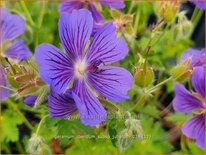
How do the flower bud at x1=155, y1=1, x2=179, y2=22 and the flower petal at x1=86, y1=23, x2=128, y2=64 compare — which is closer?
the flower petal at x1=86, y1=23, x2=128, y2=64

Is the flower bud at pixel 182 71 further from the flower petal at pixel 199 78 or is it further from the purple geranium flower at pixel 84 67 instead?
the purple geranium flower at pixel 84 67

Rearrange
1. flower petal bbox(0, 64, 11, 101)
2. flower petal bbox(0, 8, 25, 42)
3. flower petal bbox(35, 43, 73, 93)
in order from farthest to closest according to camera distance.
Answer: flower petal bbox(0, 8, 25, 42) < flower petal bbox(0, 64, 11, 101) < flower petal bbox(35, 43, 73, 93)

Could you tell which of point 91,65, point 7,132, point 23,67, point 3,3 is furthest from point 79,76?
point 3,3

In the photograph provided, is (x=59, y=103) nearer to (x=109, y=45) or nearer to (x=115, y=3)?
(x=109, y=45)

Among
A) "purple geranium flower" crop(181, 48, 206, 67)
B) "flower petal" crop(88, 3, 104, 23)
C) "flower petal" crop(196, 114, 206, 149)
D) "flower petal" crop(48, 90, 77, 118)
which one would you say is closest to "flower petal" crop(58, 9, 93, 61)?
"flower petal" crop(48, 90, 77, 118)

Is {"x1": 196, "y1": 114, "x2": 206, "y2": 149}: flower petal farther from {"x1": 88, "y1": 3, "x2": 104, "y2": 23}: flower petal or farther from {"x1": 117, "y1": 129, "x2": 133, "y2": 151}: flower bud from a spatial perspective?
{"x1": 88, "y1": 3, "x2": 104, "y2": 23}: flower petal

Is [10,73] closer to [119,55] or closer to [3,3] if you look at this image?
[119,55]
